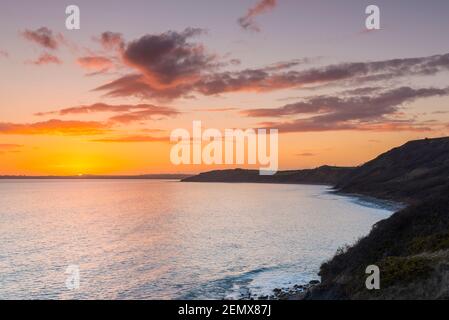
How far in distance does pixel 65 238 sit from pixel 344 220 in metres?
58.8

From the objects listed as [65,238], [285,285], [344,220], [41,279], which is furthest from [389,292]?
[344,220]

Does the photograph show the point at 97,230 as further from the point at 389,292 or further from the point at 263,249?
the point at 389,292

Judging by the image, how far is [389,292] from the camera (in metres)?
24.1

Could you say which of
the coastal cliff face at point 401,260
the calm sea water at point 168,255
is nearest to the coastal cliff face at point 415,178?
the calm sea water at point 168,255

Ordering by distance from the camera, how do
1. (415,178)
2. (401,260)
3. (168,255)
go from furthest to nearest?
(415,178) < (168,255) < (401,260)

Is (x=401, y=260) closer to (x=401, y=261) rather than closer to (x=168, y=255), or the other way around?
(x=401, y=261)

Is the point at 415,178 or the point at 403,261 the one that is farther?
the point at 415,178

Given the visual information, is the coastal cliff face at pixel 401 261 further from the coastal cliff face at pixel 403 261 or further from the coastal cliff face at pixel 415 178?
the coastal cliff face at pixel 415 178

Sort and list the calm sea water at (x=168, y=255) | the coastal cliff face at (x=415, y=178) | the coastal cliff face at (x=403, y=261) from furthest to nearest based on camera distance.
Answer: the coastal cliff face at (x=415, y=178) < the calm sea water at (x=168, y=255) < the coastal cliff face at (x=403, y=261)

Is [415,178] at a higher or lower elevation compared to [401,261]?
lower

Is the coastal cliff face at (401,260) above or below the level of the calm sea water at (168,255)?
above

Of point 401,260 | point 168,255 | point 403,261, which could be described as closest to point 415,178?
point 168,255

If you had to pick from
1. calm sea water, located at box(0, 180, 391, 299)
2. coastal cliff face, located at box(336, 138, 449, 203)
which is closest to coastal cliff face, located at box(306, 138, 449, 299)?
calm sea water, located at box(0, 180, 391, 299)

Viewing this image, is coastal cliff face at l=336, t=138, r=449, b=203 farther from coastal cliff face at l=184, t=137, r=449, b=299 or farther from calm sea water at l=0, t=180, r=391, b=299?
coastal cliff face at l=184, t=137, r=449, b=299
